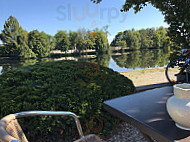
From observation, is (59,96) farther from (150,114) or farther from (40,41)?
(40,41)

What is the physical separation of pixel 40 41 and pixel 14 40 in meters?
5.87

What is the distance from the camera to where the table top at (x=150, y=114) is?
2.28 feet

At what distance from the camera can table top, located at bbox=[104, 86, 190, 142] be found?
0.69 metres

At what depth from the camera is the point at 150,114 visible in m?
0.89

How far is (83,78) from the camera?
79.0 inches

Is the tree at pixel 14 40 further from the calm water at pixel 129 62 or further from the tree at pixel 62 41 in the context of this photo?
the calm water at pixel 129 62

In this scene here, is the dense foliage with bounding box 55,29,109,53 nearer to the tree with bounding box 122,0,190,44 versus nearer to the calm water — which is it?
the calm water

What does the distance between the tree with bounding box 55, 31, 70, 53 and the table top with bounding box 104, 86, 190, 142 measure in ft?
125

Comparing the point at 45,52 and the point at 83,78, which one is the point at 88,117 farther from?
the point at 45,52

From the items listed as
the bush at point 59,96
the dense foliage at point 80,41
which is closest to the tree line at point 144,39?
the dense foliage at point 80,41

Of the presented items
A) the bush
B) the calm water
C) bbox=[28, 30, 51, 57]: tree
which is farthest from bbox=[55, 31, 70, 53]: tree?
the bush

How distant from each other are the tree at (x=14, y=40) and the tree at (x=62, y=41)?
7.79m

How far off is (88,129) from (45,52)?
125 feet

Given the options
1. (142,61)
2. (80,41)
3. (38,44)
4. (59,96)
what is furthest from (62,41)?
(59,96)
